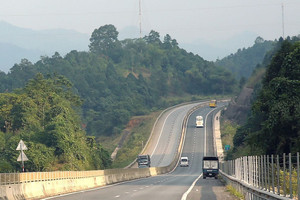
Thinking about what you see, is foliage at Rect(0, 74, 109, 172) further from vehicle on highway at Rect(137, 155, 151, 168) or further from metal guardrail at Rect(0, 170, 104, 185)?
metal guardrail at Rect(0, 170, 104, 185)

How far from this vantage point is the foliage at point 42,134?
101 m

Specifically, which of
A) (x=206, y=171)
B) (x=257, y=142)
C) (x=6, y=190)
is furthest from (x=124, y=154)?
(x=6, y=190)

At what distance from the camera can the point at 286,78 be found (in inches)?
2618

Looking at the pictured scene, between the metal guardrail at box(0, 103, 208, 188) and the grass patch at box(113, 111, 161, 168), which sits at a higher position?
the grass patch at box(113, 111, 161, 168)

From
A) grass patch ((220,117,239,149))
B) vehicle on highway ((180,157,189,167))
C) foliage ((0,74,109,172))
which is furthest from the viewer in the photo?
grass patch ((220,117,239,149))

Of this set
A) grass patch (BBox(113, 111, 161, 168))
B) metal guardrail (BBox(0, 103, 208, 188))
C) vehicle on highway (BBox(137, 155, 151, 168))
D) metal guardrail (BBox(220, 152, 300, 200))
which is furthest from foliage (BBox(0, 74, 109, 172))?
metal guardrail (BBox(220, 152, 300, 200))

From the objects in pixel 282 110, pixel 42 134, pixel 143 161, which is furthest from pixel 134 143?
pixel 282 110

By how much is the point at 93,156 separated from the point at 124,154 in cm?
3885

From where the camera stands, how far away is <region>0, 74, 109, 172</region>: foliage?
101m

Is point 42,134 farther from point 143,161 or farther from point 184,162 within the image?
point 184,162

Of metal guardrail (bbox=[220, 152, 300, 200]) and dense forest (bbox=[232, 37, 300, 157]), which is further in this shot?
dense forest (bbox=[232, 37, 300, 157])

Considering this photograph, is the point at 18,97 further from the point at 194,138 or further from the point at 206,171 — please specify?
the point at 206,171

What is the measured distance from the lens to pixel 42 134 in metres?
113

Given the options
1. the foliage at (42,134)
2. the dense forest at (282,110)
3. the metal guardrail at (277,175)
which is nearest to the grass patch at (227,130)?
the foliage at (42,134)
